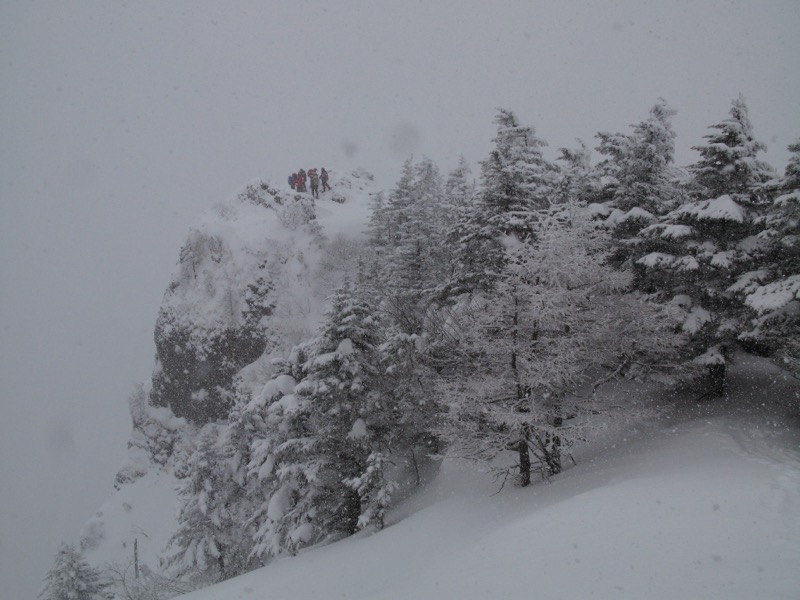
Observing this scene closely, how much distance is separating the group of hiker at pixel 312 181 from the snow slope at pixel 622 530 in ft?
115

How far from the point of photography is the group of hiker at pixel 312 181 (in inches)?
1764

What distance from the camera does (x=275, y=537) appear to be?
1548 cm

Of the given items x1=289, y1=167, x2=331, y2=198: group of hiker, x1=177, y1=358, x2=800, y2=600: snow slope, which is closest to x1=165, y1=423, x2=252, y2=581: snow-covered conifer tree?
x1=177, y1=358, x2=800, y2=600: snow slope

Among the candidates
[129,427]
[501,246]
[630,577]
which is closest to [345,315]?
[501,246]

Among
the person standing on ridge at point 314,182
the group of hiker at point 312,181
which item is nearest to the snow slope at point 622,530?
the person standing on ridge at point 314,182

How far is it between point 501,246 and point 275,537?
1401cm

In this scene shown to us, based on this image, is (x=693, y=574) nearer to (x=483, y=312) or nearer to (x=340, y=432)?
(x=483, y=312)

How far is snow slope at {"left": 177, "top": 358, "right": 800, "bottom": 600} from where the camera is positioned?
6.06 metres

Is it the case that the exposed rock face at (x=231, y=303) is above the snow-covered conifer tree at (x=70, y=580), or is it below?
above

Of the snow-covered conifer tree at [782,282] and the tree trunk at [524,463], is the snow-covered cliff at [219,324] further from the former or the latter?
the snow-covered conifer tree at [782,282]

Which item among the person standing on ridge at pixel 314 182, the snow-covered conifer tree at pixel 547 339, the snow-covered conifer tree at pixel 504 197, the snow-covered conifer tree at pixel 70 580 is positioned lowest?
the snow-covered conifer tree at pixel 70 580

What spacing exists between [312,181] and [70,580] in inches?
1419

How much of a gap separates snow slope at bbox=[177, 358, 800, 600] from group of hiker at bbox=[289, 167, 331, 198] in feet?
115

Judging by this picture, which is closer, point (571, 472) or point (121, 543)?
point (571, 472)
